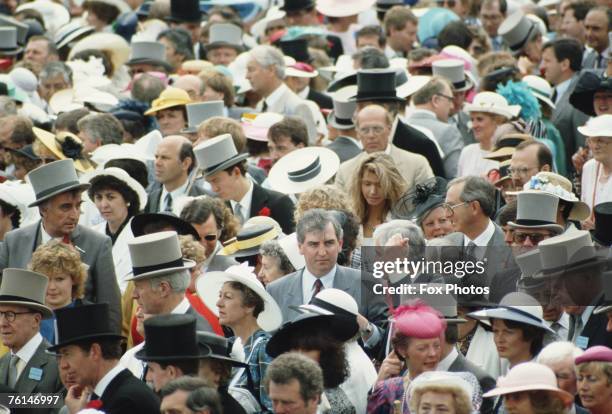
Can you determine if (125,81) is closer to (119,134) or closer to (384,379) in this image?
(119,134)

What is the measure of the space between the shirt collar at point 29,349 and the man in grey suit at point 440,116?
4.62 meters

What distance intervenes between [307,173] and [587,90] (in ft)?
8.14

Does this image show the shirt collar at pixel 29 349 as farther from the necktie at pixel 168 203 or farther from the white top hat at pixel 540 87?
the white top hat at pixel 540 87

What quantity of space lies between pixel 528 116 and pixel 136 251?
484 centimetres

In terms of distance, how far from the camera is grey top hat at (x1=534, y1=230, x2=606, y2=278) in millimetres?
9367

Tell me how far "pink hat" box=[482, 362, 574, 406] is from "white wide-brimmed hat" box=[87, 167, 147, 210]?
4.73 m

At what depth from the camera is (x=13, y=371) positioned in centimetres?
973

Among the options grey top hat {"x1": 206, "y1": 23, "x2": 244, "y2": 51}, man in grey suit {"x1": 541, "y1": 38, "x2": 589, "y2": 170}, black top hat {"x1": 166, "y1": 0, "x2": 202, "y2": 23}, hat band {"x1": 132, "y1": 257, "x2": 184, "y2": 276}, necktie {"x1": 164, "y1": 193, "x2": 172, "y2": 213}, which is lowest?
black top hat {"x1": 166, "y1": 0, "x2": 202, "y2": 23}

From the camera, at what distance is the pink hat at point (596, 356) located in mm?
8008

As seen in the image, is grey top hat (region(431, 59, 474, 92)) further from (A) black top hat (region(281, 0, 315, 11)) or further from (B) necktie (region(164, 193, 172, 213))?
(A) black top hat (region(281, 0, 315, 11))

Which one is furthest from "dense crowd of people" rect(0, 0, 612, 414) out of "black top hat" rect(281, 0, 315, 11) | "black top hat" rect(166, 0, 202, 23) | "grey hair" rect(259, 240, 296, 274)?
"black top hat" rect(166, 0, 202, 23)

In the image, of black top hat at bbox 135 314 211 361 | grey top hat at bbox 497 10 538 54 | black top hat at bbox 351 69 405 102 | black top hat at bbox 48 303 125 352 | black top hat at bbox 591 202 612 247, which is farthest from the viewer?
grey top hat at bbox 497 10 538 54

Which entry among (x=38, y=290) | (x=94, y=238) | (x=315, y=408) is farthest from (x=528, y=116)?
(x=315, y=408)

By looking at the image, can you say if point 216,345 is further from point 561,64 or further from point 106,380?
point 561,64
